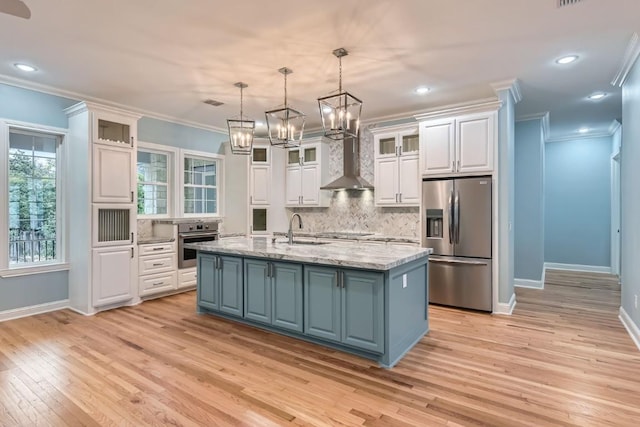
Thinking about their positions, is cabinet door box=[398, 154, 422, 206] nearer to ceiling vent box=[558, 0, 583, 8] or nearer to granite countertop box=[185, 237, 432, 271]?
granite countertop box=[185, 237, 432, 271]

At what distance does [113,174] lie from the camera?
4.67 m

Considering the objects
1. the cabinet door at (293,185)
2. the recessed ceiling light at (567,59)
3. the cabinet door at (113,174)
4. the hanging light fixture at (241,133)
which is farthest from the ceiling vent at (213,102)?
the recessed ceiling light at (567,59)

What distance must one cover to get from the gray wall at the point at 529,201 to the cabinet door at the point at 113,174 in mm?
5928

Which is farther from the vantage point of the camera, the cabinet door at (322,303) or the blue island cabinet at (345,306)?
the cabinet door at (322,303)

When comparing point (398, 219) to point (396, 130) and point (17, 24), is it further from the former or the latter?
point (17, 24)

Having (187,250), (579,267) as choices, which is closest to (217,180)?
(187,250)

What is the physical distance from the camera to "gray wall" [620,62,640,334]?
354 cm

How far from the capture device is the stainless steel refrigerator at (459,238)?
14.9ft

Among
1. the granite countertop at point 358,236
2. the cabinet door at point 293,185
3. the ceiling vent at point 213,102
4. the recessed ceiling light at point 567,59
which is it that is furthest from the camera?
the cabinet door at point 293,185

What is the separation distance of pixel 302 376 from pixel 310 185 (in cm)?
399

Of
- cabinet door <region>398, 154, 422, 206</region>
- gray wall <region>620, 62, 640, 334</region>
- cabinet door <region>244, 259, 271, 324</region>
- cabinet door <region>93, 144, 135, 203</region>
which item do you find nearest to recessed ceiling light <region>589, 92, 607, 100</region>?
gray wall <region>620, 62, 640, 334</region>

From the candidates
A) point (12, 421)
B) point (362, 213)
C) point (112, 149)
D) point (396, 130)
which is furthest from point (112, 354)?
point (396, 130)

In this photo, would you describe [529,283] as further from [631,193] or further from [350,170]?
[350,170]

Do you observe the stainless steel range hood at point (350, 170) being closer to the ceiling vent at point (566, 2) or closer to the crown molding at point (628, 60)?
the crown molding at point (628, 60)
